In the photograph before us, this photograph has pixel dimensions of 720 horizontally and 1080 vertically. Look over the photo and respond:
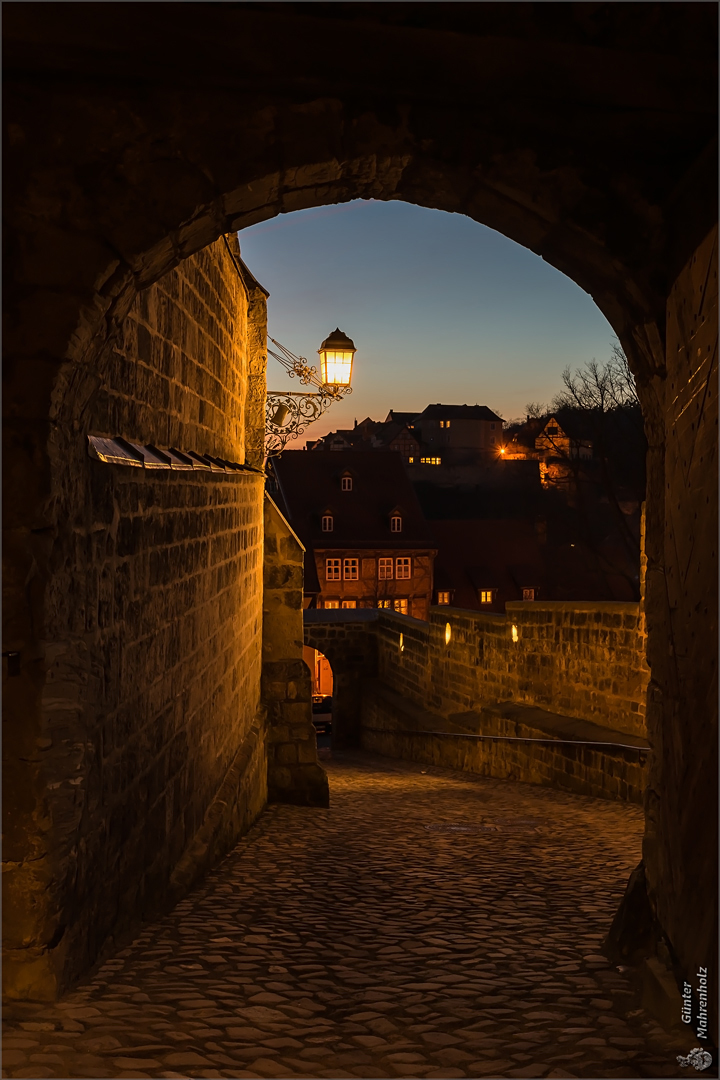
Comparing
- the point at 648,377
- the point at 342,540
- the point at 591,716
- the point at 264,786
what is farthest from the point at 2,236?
the point at 342,540

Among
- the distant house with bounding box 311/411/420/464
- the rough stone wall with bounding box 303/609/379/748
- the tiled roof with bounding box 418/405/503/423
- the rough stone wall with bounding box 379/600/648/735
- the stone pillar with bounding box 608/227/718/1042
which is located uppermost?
the tiled roof with bounding box 418/405/503/423

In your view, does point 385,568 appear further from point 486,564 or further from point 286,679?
point 286,679

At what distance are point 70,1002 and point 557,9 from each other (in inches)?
149

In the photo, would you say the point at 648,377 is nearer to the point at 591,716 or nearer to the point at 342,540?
the point at 591,716

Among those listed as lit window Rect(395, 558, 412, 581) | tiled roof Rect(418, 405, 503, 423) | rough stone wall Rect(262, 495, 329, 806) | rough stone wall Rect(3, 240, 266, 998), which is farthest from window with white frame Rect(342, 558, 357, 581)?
tiled roof Rect(418, 405, 503, 423)

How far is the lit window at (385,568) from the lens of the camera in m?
37.2

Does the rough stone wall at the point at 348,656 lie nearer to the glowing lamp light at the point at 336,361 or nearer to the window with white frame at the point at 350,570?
the glowing lamp light at the point at 336,361

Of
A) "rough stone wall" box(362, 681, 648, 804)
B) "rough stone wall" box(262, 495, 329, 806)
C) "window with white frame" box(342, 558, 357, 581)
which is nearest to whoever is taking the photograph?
"rough stone wall" box(362, 681, 648, 804)

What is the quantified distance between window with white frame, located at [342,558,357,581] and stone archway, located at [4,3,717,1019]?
1317 inches

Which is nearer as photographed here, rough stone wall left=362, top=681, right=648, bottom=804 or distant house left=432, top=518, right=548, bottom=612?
rough stone wall left=362, top=681, right=648, bottom=804

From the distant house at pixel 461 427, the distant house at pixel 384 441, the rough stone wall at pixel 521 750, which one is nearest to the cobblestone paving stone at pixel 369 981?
the rough stone wall at pixel 521 750

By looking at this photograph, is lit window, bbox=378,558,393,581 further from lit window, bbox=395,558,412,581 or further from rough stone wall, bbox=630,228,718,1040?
rough stone wall, bbox=630,228,718,1040

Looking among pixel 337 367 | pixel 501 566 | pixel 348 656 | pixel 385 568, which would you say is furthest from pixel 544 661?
pixel 501 566

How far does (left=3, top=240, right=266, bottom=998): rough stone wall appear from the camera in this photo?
3014mm
